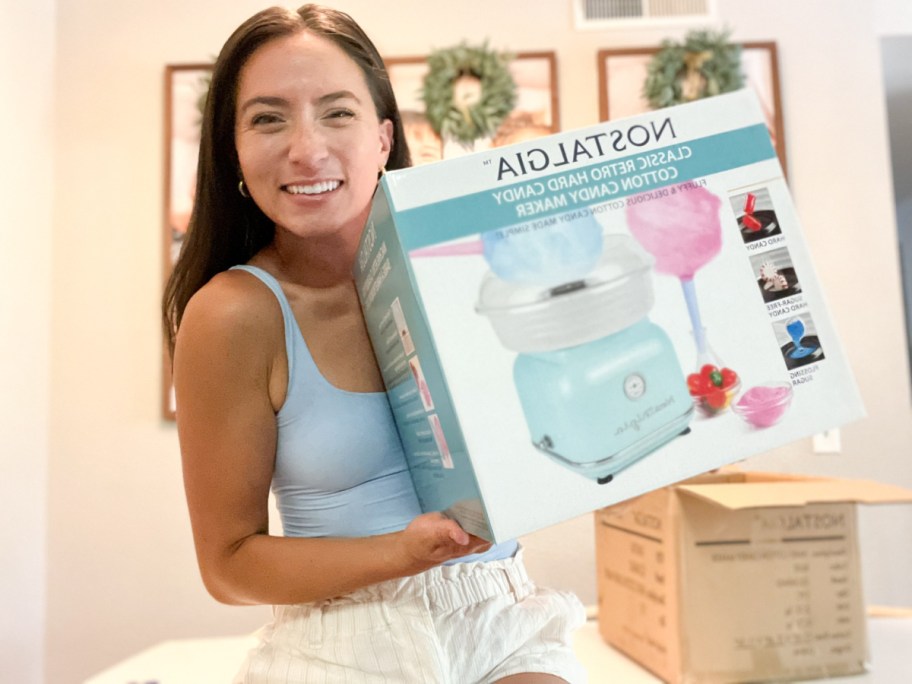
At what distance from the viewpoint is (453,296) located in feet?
1.87


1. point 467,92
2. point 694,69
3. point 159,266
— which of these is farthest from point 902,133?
point 159,266

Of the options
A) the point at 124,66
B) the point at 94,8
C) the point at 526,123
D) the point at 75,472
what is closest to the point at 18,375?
the point at 75,472

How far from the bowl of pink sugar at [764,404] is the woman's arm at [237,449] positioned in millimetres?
357

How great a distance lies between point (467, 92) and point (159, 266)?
0.88 m

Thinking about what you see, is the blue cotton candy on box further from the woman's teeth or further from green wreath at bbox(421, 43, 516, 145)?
green wreath at bbox(421, 43, 516, 145)

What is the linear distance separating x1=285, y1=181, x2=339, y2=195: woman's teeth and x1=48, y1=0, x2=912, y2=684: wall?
53.8 inches

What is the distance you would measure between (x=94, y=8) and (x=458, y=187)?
189 cm

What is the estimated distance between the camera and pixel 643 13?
6.70ft

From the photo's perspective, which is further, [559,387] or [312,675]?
[312,675]

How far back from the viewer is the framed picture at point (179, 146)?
201cm

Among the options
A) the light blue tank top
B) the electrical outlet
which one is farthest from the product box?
the electrical outlet

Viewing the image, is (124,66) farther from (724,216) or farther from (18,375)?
(724,216)

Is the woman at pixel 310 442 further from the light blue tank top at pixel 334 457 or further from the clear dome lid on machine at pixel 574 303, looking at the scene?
the clear dome lid on machine at pixel 574 303

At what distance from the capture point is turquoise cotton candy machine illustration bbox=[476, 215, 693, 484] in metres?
0.57
